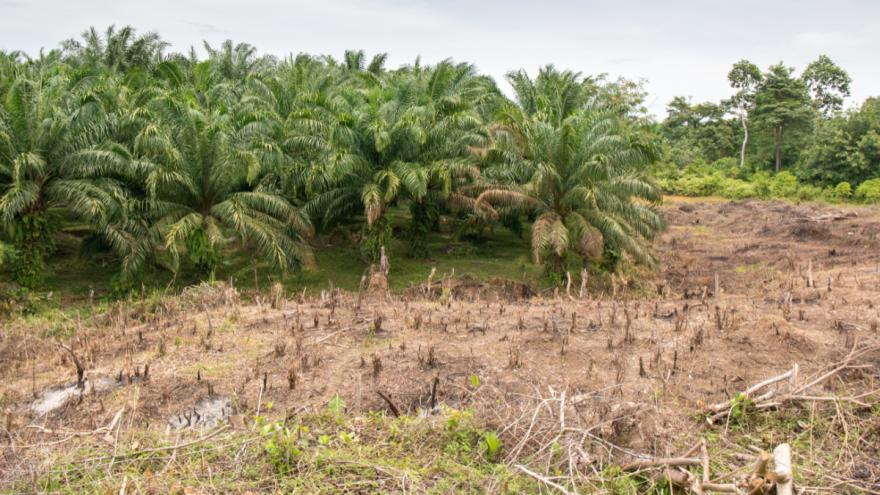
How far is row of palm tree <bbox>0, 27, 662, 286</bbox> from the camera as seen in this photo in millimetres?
15383

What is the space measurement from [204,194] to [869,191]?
3209 centimetres

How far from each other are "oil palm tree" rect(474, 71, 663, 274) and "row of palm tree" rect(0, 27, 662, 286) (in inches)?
1.7

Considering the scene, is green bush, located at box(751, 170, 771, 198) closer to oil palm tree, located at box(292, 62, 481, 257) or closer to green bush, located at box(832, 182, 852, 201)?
green bush, located at box(832, 182, 852, 201)

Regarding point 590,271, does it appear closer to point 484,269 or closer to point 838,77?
point 484,269

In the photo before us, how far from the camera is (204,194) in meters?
17.1

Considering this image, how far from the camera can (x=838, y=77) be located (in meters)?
50.3

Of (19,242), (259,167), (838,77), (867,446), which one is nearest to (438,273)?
(259,167)

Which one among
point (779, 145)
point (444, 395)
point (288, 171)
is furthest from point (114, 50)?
point (779, 145)

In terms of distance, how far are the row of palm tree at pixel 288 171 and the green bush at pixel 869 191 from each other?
21.4m

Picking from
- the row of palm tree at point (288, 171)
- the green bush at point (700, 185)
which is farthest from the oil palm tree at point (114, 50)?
the green bush at point (700, 185)

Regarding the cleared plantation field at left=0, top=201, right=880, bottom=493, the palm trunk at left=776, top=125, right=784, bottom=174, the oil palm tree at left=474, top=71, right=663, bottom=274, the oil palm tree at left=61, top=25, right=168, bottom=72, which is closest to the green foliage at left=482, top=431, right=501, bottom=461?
the cleared plantation field at left=0, top=201, right=880, bottom=493

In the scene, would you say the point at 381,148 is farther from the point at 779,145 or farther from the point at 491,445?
the point at 779,145

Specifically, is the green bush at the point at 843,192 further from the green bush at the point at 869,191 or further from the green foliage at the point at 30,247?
the green foliage at the point at 30,247

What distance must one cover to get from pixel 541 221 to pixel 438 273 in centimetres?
389
